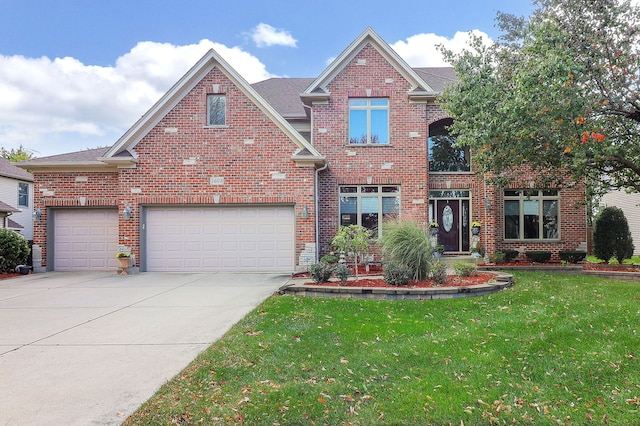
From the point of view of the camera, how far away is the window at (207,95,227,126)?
12531 millimetres

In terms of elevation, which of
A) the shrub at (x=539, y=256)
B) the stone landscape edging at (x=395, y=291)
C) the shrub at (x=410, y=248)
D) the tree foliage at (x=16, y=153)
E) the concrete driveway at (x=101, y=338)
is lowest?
the concrete driveway at (x=101, y=338)

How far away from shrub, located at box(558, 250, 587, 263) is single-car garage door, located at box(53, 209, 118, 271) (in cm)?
1464

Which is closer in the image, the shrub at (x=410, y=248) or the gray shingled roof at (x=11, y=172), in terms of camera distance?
the shrub at (x=410, y=248)

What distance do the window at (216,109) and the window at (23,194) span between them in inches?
664

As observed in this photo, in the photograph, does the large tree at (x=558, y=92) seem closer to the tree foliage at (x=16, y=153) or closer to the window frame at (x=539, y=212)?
the window frame at (x=539, y=212)

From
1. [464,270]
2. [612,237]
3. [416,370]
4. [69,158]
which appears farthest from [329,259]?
[612,237]

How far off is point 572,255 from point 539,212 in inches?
70.0

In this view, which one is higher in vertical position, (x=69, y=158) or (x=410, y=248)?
(x=69, y=158)

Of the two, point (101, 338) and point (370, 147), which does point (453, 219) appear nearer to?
point (370, 147)

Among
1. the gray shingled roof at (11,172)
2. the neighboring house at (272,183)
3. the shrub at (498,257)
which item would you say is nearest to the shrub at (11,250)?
the neighboring house at (272,183)

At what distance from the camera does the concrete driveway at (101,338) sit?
348 cm

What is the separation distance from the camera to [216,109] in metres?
12.6

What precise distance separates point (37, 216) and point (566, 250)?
56.8ft

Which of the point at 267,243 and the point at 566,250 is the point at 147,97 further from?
the point at 566,250
